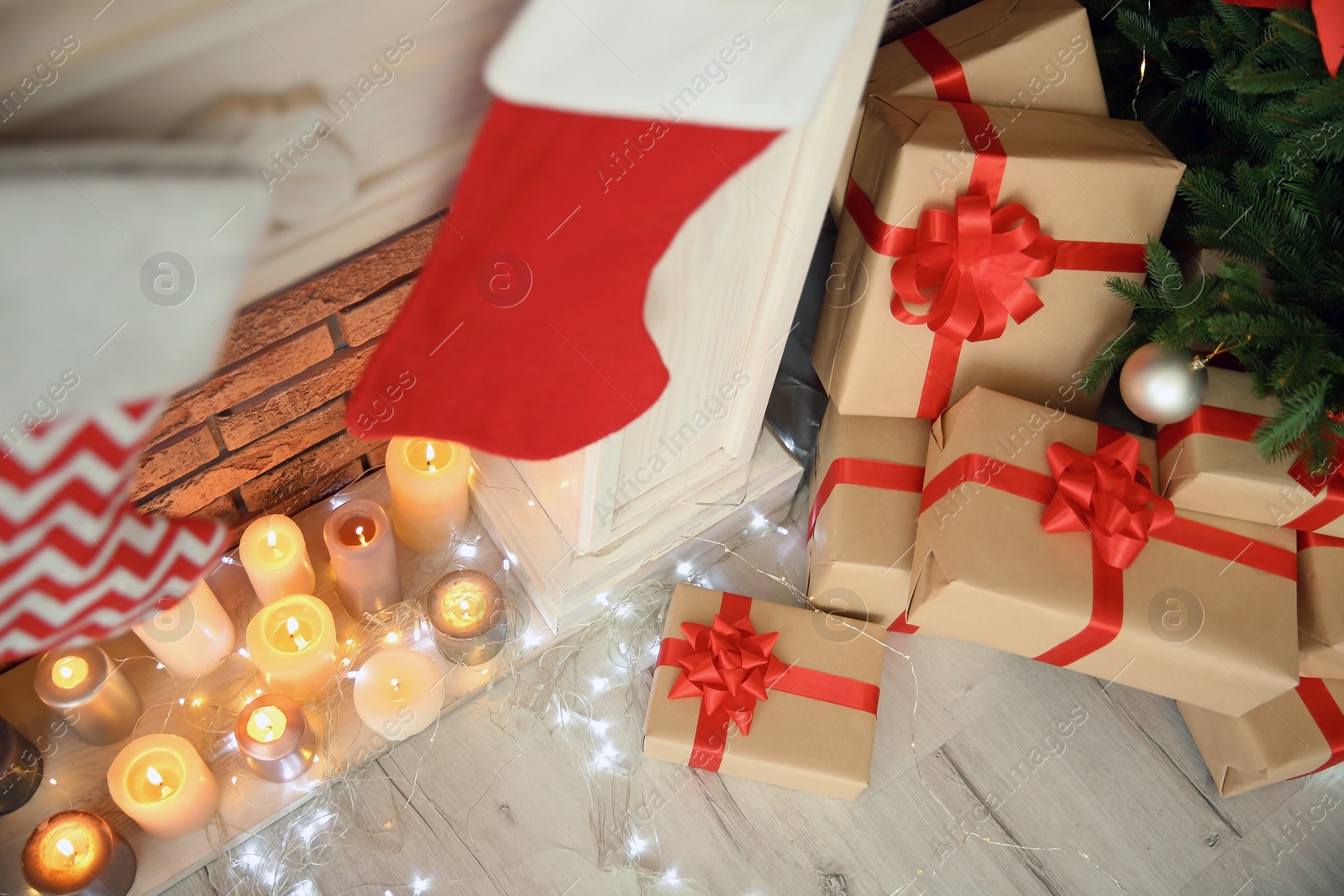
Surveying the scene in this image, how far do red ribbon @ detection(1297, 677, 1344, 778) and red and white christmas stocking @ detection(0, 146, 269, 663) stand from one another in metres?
1.17

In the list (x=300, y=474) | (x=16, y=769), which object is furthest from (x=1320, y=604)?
(x=16, y=769)

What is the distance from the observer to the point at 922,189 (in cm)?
94

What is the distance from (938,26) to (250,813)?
112 centimetres

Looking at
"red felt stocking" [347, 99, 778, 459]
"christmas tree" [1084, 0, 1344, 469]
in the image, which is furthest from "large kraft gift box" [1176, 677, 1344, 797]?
"red felt stocking" [347, 99, 778, 459]

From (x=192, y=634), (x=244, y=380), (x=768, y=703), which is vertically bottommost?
(x=768, y=703)

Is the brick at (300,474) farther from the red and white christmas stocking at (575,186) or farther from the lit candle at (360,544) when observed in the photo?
the red and white christmas stocking at (575,186)

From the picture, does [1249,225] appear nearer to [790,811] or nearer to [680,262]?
[680,262]

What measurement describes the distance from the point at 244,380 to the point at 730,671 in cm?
57

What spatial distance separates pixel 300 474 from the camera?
3.67ft

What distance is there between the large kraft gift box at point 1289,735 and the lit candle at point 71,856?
3.95 feet

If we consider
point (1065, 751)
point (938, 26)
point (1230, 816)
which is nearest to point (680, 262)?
point (938, 26)

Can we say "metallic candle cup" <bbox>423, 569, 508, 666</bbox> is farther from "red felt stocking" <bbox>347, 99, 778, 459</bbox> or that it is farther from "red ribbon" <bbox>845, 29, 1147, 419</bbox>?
"red ribbon" <bbox>845, 29, 1147, 419</bbox>

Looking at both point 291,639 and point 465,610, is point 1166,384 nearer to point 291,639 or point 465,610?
point 465,610

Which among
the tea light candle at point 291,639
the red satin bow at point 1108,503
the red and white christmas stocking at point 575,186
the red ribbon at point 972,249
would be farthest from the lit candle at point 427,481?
the red satin bow at point 1108,503
